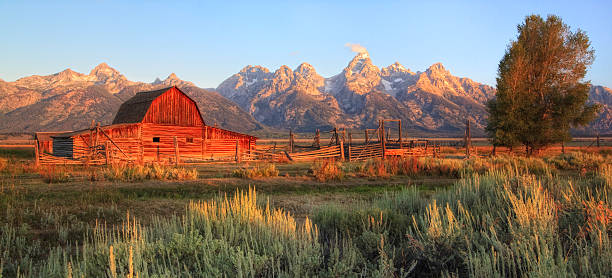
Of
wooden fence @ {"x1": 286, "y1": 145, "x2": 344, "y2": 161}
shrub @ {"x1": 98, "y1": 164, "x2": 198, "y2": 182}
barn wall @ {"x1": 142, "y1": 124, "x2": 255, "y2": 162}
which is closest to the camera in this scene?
shrub @ {"x1": 98, "y1": 164, "x2": 198, "y2": 182}

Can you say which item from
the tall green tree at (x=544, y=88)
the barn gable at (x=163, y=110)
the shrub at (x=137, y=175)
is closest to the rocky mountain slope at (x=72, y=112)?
Answer: the barn gable at (x=163, y=110)

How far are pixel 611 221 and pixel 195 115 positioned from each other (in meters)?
32.3

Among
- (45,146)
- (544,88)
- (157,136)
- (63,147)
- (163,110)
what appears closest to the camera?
(544,88)

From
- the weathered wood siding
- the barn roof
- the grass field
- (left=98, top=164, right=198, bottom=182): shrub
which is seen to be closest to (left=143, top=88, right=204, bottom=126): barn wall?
the barn roof

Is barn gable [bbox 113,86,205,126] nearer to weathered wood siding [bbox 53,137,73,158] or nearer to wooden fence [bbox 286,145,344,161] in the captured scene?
weathered wood siding [bbox 53,137,73,158]

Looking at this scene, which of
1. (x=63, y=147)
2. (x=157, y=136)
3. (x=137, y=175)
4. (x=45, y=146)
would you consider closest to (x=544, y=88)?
(x=137, y=175)

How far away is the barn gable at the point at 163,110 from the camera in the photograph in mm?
29672

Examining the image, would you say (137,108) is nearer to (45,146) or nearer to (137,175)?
(45,146)

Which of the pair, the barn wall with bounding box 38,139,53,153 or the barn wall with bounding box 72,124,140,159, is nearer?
the barn wall with bounding box 72,124,140,159

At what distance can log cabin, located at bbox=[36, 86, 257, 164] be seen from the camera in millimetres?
Answer: 24219

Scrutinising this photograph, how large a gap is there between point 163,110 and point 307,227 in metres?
29.9

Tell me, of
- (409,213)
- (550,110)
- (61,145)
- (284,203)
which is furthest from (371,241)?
(61,145)

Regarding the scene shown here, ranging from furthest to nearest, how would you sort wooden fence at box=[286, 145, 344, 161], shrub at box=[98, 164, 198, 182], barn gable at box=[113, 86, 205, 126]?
barn gable at box=[113, 86, 205, 126]
wooden fence at box=[286, 145, 344, 161]
shrub at box=[98, 164, 198, 182]

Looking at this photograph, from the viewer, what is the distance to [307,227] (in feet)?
12.8
